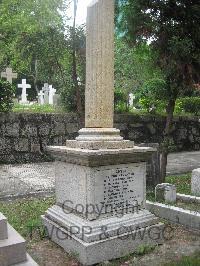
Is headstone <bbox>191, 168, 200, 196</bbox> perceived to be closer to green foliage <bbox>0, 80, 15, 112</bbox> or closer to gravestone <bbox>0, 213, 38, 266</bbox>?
gravestone <bbox>0, 213, 38, 266</bbox>

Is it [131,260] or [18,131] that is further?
[18,131]

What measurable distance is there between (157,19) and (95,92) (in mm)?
3199

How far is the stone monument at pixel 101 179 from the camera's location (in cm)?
426

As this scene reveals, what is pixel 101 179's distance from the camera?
437cm

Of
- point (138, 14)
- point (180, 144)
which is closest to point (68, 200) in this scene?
point (138, 14)

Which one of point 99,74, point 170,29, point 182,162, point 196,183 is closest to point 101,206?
point 99,74

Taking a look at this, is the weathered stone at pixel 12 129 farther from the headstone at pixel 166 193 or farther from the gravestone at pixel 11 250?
the gravestone at pixel 11 250

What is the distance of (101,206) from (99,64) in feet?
5.87

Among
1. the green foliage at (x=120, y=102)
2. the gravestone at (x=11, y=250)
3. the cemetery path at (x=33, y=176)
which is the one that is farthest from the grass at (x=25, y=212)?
the green foliage at (x=120, y=102)

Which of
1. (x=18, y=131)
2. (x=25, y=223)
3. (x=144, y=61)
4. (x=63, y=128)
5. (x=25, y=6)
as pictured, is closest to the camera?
(x=25, y=223)

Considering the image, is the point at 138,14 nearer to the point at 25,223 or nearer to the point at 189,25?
the point at 189,25

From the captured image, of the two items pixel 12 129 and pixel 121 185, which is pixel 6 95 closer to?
pixel 12 129

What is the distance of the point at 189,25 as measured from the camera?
22.7ft

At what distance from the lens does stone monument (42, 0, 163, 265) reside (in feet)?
14.0
